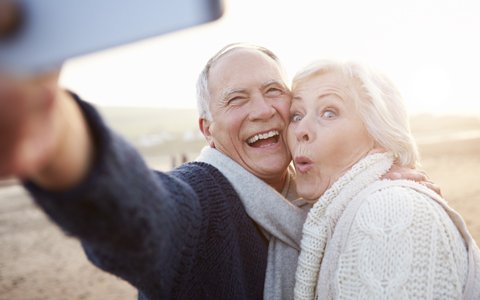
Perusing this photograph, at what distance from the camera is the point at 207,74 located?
2789mm

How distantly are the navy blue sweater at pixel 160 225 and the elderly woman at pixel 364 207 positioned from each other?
37cm

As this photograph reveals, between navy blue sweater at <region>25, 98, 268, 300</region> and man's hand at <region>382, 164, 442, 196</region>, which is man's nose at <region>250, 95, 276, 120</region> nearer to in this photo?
navy blue sweater at <region>25, 98, 268, 300</region>

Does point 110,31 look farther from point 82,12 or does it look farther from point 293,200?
point 293,200

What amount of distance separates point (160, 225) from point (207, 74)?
1656 millimetres

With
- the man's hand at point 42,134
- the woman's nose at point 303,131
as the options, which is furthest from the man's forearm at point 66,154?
the woman's nose at point 303,131

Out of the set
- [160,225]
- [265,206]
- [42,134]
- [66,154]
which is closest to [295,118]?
[265,206]

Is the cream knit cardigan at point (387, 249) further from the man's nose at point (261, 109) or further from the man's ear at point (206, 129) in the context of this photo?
the man's ear at point (206, 129)

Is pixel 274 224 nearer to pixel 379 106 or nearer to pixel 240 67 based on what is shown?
pixel 379 106

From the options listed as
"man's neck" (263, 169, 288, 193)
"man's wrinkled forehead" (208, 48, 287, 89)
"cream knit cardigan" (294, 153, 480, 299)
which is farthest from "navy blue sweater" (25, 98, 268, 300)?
"man's wrinkled forehead" (208, 48, 287, 89)

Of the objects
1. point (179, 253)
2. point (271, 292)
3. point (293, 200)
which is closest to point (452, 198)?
point (293, 200)

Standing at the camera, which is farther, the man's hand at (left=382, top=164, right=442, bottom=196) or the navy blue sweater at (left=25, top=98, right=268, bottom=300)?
the man's hand at (left=382, top=164, right=442, bottom=196)

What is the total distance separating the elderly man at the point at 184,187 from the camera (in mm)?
822

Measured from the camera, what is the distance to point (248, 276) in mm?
2068

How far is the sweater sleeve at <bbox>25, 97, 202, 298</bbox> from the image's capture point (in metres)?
1.01
